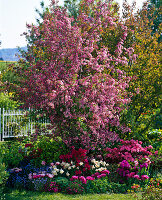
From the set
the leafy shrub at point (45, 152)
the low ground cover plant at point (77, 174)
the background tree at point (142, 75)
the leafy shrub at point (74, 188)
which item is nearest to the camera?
the leafy shrub at point (74, 188)

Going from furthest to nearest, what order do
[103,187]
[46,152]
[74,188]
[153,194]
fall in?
[46,152] < [103,187] < [74,188] < [153,194]

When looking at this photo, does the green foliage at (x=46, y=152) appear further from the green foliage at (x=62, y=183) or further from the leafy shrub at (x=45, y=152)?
the green foliage at (x=62, y=183)

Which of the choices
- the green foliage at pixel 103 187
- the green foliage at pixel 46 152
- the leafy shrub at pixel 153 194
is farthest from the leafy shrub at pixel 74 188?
the leafy shrub at pixel 153 194

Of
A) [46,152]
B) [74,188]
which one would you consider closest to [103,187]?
[74,188]

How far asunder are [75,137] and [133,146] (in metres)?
1.65

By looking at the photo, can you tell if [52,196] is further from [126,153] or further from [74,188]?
[126,153]

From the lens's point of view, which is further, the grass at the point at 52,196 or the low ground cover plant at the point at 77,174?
the low ground cover plant at the point at 77,174

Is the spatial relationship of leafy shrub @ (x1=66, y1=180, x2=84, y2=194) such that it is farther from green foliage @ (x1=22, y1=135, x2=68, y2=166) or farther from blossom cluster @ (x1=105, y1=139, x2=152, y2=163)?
blossom cluster @ (x1=105, y1=139, x2=152, y2=163)

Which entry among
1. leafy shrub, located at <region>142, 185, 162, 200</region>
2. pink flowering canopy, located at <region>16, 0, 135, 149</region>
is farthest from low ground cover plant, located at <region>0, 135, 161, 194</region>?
leafy shrub, located at <region>142, 185, 162, 200</region>

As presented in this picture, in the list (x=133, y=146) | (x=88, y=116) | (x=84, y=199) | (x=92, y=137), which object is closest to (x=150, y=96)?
(x=133, y=146)

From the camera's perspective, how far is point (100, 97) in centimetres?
602

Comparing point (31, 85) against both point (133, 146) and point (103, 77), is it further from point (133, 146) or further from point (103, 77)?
point (133, 146)

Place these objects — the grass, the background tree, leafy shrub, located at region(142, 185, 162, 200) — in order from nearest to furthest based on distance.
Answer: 1. leafy shrub, located at region(142, 185, 162, 200)
2. the grass
3. the background tree

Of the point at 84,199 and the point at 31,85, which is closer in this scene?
the point at 84,199
